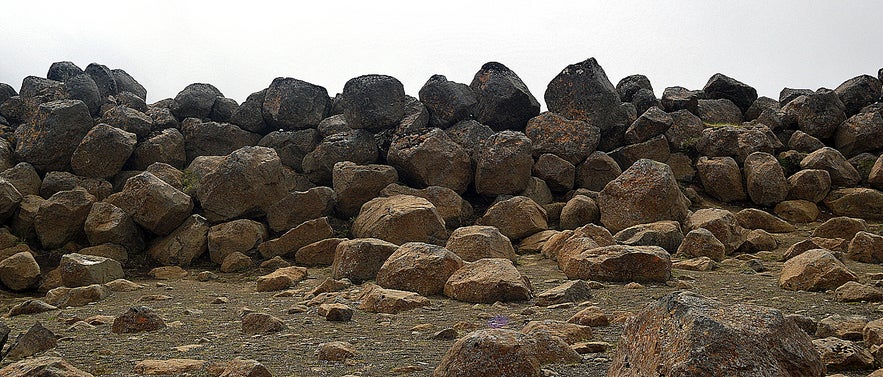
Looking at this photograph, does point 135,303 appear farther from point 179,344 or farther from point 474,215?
point 474,215

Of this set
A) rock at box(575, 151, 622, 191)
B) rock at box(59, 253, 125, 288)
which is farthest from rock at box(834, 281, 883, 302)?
rock at box(59, 253, 125, 288)

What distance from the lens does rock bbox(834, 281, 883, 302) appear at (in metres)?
6.13

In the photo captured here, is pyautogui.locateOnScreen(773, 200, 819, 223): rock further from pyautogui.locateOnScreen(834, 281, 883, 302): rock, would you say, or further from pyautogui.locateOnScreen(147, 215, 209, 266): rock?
pyautogui.locateOnScreen(147, 215, 209, 266): rock

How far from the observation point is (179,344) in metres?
5.52

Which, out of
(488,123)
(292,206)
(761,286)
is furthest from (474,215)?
(761,286)

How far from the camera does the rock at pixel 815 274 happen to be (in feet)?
21.9

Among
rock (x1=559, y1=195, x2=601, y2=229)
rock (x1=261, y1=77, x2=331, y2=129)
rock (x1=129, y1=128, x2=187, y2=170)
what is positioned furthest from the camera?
rock (x1=261, y1=77, x2=331, y2=129)

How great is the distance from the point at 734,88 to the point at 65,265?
1502 centimetres

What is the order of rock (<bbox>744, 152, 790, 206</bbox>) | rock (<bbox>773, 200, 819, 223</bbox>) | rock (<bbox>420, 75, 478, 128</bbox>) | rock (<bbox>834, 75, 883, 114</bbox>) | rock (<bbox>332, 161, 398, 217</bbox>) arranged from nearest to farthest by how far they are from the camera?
rock (<bbox>773, 200, 819, 223</bbox>), rock (<bbox>332, 161, 398, 217</bbox>), rock (<bbox>744, 152, 790, 206</bbox>), rock (<bbox>420, 75, 478, 128</bbox>), rock (<bbox>834, 75, 883, 114</bbox>)

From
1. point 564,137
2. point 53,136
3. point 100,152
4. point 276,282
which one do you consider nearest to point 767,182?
point 564,137

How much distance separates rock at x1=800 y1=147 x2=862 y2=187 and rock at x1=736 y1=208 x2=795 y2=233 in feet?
8.33

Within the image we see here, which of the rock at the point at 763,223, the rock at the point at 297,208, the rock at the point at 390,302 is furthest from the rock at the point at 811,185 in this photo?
the rock at the point at 390,302

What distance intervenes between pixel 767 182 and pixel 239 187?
9.67 metres

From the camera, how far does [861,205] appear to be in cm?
1239
